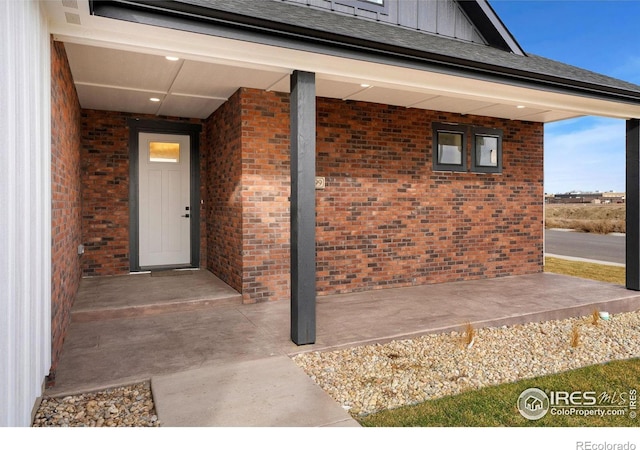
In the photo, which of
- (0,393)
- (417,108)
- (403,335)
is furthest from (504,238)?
(0,393)

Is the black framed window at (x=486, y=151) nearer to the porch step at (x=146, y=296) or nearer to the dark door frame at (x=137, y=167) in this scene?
the porch step at (x=146, y=296)

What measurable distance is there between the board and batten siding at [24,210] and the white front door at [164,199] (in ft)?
14.3

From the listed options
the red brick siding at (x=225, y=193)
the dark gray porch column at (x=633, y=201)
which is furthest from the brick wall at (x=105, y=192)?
the dark gray porch column at (x=633, y=201)

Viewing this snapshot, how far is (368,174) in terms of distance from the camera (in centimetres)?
680

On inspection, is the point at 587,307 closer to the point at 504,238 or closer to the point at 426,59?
the point at 504,238

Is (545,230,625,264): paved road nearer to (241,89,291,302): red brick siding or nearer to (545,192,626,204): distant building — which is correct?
(241,89,291,302): red brick siding

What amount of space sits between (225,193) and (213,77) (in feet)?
6.24

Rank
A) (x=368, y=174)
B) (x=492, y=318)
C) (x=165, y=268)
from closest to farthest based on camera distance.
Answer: (x=492, y=318)
(x=368, y=174)
(x=165, y=268)

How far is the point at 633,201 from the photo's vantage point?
21.6 feet

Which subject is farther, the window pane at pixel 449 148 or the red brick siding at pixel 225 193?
the window pane at pixel 449 148

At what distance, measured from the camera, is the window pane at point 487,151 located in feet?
25.5

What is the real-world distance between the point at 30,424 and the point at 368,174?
5339 millimetres

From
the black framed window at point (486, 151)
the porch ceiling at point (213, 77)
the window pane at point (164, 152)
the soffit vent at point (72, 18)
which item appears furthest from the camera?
the black framed window at point (486, 151)

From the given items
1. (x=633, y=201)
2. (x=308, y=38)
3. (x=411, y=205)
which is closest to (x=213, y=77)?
(x=308, y=38)
